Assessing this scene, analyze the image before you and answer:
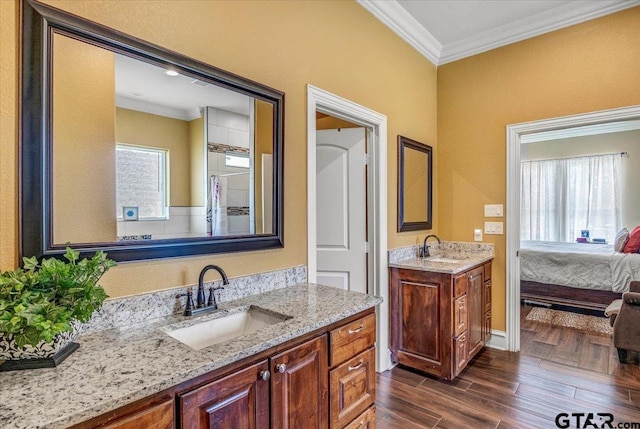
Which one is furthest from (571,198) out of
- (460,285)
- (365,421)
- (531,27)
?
(365,421)

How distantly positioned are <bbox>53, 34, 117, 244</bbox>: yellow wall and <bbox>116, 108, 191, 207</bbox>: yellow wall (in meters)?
0.05

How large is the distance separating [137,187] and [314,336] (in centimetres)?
96

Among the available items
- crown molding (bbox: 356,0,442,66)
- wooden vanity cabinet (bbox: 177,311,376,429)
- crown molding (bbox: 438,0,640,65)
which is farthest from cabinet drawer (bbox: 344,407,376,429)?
crown molding (bbox: 438,0,640,65)

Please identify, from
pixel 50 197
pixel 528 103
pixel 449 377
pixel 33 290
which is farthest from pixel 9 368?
pixel 528 103

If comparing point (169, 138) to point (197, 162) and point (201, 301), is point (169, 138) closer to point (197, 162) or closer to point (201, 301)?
point (197, 162)

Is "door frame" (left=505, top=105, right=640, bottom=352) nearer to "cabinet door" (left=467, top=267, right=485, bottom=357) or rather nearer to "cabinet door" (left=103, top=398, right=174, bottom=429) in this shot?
"cabinet door" (left=467, top=267, right=485, bottom=357)

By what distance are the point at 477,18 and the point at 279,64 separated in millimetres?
2134

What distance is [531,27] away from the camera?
10.1 ft

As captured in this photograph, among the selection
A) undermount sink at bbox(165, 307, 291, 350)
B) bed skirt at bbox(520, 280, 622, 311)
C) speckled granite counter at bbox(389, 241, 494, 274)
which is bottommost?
bed skirt at bbox(520, 280, 622, 311)

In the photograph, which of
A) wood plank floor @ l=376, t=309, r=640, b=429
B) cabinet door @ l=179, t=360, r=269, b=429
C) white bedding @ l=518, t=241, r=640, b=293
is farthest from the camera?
white bedding @ l=518, t=241, r=640, b=293

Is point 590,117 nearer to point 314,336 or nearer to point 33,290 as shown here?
point 314,336

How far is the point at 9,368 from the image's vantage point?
0.92 meters

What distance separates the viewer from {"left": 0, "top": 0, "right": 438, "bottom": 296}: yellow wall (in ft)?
3.70

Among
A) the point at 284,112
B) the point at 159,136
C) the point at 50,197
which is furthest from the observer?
the point at 284,112
